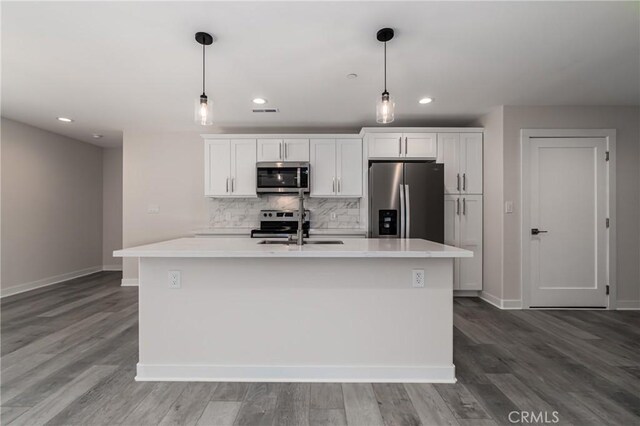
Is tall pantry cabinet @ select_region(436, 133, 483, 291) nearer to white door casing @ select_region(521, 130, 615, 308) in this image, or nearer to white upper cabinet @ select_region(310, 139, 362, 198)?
white door casing @ select_region(521, 130, 615, 308)

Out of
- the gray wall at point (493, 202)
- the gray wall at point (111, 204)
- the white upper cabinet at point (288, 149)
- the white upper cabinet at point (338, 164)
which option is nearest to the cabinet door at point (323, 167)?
the white upper cabinet at point (338, 164)

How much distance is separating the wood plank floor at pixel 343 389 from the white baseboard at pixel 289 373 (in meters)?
0.05

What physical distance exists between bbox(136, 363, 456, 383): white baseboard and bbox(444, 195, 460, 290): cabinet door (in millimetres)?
2149

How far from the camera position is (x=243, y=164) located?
167 inches

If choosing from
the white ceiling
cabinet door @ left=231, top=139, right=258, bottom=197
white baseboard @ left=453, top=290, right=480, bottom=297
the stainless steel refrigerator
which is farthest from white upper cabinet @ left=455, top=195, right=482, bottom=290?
cabinet door @ left=231, top=139, right=258, bottom=197

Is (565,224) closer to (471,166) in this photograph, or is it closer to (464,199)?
(464,199)

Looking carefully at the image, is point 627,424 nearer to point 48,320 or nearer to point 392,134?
point 392,134

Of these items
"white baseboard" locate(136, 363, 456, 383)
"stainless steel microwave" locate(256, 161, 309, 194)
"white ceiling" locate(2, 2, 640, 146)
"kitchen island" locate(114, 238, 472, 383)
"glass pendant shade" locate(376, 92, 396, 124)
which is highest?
"white ceiling" locate(2, 2, 640, 146)

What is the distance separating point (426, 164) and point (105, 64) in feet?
11.1

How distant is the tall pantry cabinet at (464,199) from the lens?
3902mm

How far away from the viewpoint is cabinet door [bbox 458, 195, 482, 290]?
12.8ft

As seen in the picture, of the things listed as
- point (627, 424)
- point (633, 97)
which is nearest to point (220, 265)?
point (627, 424)

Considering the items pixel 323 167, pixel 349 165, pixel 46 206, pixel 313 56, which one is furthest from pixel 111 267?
pixel 313 56

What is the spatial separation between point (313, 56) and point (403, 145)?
198 cm
